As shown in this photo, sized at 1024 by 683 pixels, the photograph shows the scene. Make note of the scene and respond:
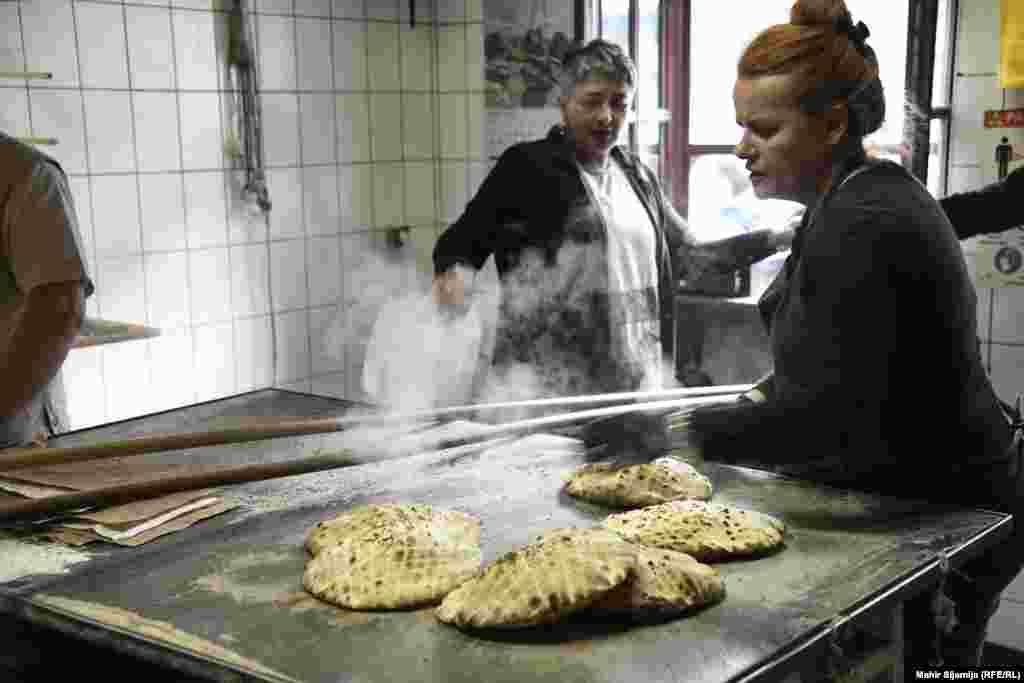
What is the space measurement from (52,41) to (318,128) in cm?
113

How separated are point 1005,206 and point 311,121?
2549 millimetres

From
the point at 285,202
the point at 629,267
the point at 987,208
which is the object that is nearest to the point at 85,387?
the point at 285,202

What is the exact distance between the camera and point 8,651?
5.72 ft

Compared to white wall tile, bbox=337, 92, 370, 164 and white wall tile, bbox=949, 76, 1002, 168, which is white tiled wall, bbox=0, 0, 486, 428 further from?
white wall tile, bbox=949, 76, 1002, 168

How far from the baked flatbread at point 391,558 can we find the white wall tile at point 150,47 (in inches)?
90.5

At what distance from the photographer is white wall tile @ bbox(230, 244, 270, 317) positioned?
393 cm

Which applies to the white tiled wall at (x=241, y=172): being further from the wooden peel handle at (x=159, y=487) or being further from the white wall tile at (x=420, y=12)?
the wooden peel handle at (x=159, y=487)

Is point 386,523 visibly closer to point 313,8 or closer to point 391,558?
point 391,558

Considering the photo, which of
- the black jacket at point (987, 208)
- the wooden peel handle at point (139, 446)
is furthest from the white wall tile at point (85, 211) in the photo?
the black jacket at point (987, 208)

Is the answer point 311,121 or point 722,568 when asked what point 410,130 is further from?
point 722,568

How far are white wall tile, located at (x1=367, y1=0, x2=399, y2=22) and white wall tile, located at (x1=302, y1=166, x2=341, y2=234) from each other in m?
0.66

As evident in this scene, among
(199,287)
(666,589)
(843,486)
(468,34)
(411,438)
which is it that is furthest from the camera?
(468,34)

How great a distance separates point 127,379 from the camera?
11.7ft

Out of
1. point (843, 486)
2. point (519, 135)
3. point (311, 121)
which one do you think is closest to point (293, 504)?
point (843, 486)
